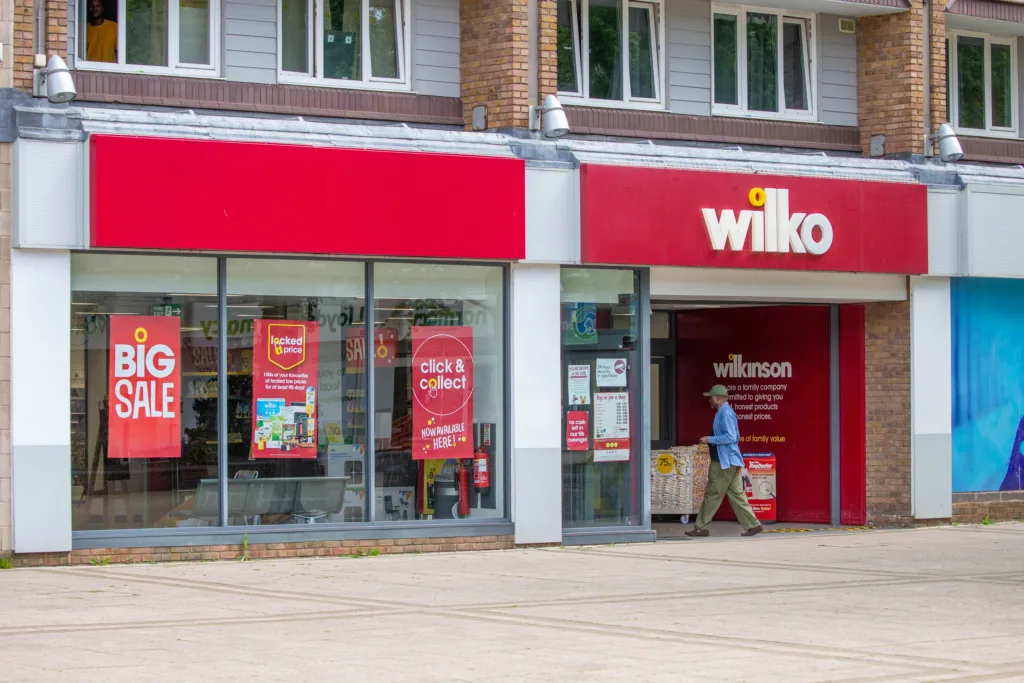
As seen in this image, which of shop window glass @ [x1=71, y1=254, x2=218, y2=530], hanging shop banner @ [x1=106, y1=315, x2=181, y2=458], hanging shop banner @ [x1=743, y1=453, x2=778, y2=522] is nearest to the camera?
shop window glass @ [x1=71, y1=254, x2=218, y2=530]

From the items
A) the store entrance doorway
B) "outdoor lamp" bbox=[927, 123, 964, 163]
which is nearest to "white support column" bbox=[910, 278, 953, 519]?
the store entrance doorway

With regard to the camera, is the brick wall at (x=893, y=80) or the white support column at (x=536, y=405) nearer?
the white support column at (x=536, y=405)

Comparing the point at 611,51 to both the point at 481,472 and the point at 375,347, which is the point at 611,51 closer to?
the point at 375,347

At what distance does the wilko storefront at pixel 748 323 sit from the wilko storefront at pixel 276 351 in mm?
1169

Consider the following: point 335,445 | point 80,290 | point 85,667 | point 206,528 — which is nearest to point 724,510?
point 335,445

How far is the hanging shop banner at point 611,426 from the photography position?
16484 mm

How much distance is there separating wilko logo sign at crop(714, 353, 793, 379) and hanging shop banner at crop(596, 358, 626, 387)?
11.8 ft

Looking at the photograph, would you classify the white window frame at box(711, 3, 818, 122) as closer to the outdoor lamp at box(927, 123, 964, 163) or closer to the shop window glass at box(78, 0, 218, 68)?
the outdoor lamp at box(927, 123, 964, 163)

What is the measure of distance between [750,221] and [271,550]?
635 centimetres

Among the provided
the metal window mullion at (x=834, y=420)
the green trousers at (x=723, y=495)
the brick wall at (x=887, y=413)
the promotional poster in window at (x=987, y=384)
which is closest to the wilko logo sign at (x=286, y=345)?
the green trousers at (x=723, y=495)

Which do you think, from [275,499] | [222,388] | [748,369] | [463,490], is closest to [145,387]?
[222,388]

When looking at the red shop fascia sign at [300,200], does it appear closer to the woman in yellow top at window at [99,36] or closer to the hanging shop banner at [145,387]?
the hanging shop banner at [145,387]

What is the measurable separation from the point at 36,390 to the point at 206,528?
6.75 ft

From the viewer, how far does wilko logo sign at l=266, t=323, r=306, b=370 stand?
14820mm
